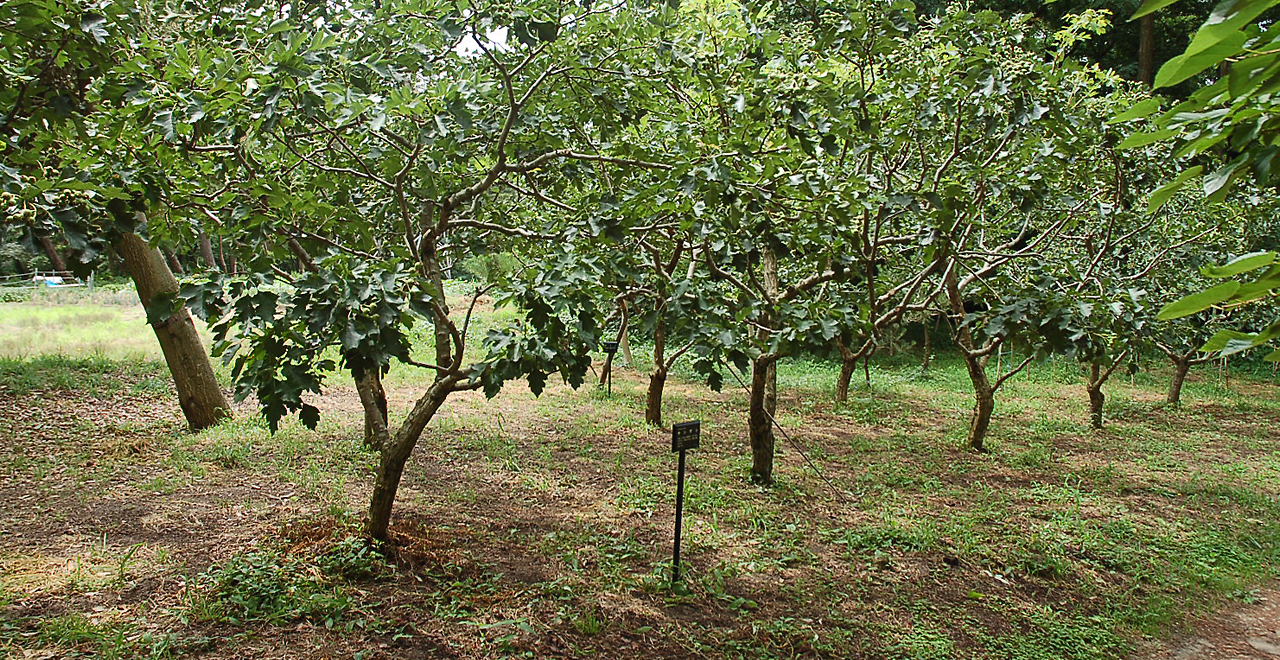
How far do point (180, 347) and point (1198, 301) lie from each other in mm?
6770

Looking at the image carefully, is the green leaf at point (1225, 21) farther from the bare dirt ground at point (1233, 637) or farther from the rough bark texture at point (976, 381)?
the rough bark texture at point (976, 381)

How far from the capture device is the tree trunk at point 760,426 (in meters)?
4.86

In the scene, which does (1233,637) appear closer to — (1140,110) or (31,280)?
(1140,110)

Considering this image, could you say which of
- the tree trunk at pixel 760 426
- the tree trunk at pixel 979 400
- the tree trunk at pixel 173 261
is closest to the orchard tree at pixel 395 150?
the tree trunk at pixel 173 261

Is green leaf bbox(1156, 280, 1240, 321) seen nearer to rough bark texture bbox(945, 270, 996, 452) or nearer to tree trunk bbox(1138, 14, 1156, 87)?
rough bark texture bbox(945, 270, 996, 452)

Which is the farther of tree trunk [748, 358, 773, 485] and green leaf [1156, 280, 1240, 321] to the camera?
tree trunk [748, 358, 773, 485]

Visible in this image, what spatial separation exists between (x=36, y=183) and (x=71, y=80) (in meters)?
0.74

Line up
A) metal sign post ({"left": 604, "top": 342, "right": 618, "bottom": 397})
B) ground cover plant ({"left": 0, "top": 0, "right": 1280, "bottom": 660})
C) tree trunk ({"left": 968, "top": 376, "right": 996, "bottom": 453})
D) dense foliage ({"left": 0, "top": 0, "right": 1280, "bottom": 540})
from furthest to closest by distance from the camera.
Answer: metal sign post ({"left": 604, "top": 342, "right": 618, "bottom": 397}) < tree trunk ({"left": 968, "top": 376, "right": 996, "bottom": 453}) < ground cover plant ({"left": 0, "top": 0, "right": 1280, "bottom": 660}) < dense foliage ({"left": 0, "top": 0, "right": 1280, "bottom": 540})

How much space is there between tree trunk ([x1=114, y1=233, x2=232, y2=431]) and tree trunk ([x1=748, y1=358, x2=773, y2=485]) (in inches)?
165

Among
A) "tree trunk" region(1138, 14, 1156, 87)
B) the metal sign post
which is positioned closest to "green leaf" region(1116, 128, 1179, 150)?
the metal sign post

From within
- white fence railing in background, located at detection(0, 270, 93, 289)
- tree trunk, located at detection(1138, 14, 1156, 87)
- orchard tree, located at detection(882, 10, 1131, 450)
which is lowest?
white fence railing in background, located at detection(0, 270, 93, 289)

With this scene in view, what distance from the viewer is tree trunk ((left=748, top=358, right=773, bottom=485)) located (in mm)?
4863

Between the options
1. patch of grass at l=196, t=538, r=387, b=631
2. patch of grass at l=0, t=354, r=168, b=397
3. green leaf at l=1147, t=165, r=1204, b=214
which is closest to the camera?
green leaf at l=1147, t=165, r=1204, b=214

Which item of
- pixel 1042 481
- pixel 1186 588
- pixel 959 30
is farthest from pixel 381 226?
pixel 1042 481
